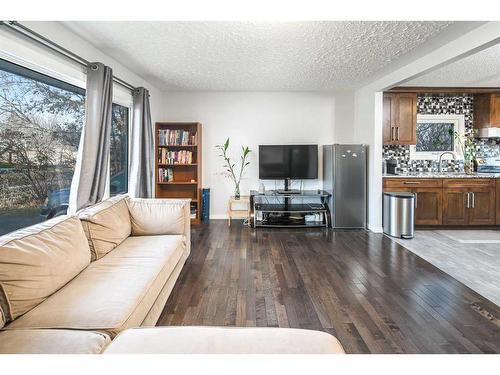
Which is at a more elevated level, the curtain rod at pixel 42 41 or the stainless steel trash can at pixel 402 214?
the curtain rod at pixel 42 41

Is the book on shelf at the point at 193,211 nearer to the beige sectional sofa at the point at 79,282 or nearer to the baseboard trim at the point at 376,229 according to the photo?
the beige sectional sofa at the point at 79,282

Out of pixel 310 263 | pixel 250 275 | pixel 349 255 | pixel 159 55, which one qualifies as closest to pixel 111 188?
pixel 159 55

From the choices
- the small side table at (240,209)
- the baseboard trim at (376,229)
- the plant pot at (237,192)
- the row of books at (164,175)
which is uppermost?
the row of books at (164,175)

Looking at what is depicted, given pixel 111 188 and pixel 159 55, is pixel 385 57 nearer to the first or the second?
pixel 159 55

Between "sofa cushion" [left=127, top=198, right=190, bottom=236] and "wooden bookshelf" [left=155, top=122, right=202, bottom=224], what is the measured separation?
2.35 meters

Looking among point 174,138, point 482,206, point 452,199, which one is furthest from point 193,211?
point 482,206

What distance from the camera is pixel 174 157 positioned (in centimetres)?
587

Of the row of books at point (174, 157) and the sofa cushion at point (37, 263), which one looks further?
the row of books at point (174, 157)

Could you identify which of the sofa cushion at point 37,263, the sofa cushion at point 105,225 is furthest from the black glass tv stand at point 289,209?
the sofa cushion at point 37,263

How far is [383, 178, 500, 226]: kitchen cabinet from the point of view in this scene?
528 cm

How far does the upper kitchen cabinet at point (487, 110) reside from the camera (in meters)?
5.62

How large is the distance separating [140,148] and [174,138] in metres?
1.34

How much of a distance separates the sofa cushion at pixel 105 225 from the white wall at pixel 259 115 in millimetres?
3171

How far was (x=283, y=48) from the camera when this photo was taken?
11.8 ft
